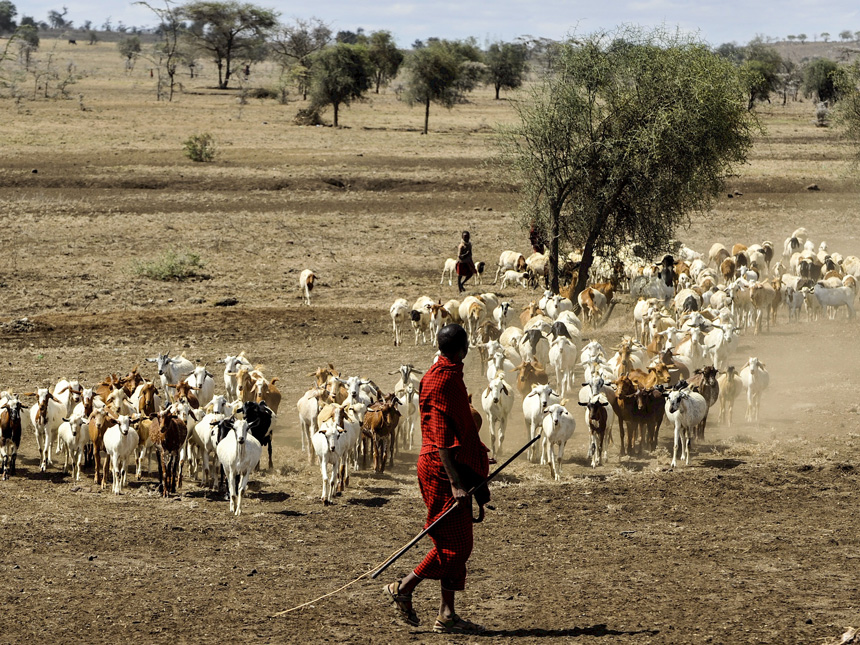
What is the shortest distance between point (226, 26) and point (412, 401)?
251ft

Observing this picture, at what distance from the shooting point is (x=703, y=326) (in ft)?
63.3

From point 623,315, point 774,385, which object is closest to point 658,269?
point 623,315

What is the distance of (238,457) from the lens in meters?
12.1

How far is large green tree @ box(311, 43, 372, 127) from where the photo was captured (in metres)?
61.3

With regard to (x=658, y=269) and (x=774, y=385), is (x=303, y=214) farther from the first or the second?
(x=774, y=385)

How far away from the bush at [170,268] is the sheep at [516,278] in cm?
799

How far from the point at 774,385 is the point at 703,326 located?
1963 mm

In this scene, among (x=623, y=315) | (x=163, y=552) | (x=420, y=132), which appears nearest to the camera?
(x=163, y=552)

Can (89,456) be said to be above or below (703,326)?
below

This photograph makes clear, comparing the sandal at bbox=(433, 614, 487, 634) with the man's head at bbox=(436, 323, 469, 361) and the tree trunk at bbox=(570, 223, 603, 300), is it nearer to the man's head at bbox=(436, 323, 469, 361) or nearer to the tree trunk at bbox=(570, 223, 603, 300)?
the man's head at bbox=(436, 323, 469, 361)

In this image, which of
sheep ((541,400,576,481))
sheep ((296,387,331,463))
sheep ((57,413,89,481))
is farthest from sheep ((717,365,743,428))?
sheep ((57,413,89,481))

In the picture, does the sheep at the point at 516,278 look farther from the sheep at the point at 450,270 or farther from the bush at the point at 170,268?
the bush at the point at 170,268

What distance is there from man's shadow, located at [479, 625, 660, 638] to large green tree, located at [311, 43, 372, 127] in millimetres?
55613

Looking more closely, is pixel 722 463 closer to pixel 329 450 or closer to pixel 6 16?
pixel 329 450
